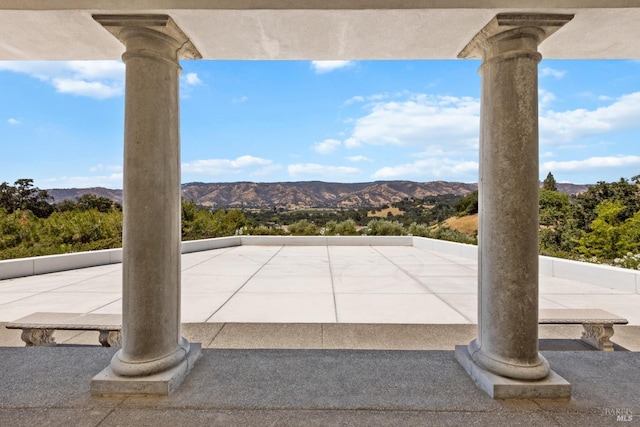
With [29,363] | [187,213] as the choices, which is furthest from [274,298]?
[187,213]

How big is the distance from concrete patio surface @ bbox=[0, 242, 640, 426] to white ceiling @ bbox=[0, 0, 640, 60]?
3.76 m

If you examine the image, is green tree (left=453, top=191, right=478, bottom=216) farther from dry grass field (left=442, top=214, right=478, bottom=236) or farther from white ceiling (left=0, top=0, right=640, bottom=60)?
white ceiling (left=0, top=0, right=640, bottom=60)

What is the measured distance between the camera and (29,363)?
4125 millimetres

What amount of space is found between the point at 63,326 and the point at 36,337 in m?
0.65

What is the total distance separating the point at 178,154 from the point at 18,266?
1015cm

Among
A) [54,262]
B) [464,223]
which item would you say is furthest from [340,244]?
[464,223]

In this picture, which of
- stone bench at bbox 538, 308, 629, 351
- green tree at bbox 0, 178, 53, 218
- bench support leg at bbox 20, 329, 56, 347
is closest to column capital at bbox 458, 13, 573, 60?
stone bench at bbox 538, 308, 629, 351

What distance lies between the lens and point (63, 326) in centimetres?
455

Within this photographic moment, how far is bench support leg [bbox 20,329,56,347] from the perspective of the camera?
4734 mm

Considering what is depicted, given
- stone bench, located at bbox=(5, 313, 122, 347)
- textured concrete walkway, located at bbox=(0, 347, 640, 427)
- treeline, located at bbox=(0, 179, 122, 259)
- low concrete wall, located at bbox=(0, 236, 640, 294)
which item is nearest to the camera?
textured concrete walkway, located at bbox=(0, 347, 640, 427)

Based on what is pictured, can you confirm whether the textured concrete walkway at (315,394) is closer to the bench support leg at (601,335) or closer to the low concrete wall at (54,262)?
the bench support leg at (601,335)

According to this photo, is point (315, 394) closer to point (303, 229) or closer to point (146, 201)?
point (146, 201)

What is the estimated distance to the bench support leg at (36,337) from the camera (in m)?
4.73

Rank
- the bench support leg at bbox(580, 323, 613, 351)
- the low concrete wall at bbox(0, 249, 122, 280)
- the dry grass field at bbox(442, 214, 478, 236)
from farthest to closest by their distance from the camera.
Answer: the dry grass field at bbox(442, 214, 478, 236) < the low concrete wall at bbox(0, 249, 122, 280) < the bench support leg at bbox(580, 323, 613, 351)
